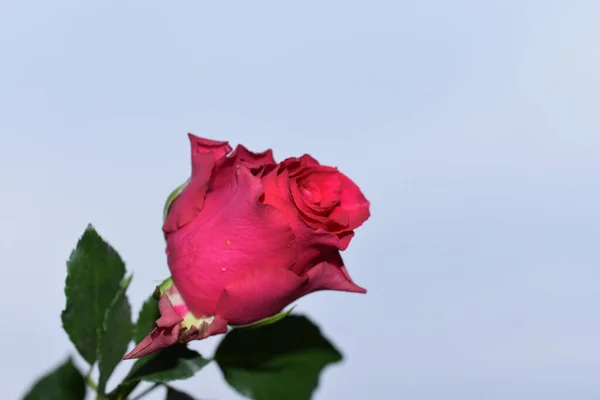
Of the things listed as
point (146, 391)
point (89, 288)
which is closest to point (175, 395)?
point (146, 391)

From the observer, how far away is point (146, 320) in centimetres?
83

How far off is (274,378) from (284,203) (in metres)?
0.25

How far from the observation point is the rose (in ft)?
2.28

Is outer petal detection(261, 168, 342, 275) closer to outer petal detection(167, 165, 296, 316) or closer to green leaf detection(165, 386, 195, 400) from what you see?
outer petal detection(167, 165, 296, 316)

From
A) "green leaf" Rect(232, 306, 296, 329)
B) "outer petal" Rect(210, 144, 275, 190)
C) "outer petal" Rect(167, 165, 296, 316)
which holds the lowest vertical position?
"green leaf" Rect(232, 306, 296, 329)

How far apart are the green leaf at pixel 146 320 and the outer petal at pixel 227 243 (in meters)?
0.10

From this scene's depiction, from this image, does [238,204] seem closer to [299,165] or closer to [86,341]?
[299,165]

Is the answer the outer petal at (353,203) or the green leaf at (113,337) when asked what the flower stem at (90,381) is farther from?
the outer petal at (353,203)

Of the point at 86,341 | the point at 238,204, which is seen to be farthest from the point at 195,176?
the point at 86,341

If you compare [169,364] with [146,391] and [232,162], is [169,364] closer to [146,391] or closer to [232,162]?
[146,391]

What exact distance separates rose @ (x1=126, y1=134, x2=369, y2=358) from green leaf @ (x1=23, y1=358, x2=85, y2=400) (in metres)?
0.13


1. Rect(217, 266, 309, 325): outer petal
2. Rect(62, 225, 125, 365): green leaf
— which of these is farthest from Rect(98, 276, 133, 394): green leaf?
Rect(217, 266, 309, 325): outer petal

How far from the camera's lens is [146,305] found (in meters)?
0.84

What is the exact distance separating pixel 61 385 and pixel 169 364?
0.11m
